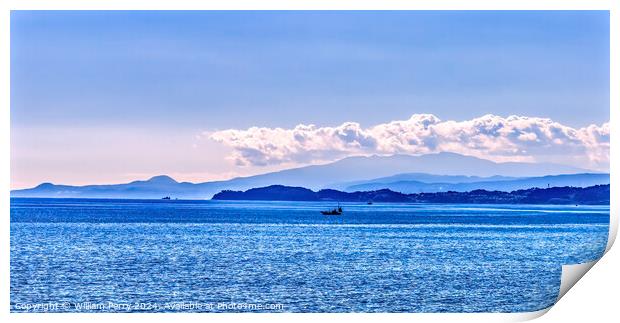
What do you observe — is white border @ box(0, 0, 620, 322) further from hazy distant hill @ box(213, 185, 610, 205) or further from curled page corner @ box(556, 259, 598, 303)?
hazy distant hill @ box(213, 185, 610, 205)

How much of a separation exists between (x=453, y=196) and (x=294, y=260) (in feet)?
104

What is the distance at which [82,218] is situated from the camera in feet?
166

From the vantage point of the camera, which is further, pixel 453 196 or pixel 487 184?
pixel 453 196

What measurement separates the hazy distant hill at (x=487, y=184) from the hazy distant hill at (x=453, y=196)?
0.41 meters

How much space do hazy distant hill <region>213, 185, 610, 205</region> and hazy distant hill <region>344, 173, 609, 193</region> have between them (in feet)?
1.34

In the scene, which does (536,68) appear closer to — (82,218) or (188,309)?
(188,309)

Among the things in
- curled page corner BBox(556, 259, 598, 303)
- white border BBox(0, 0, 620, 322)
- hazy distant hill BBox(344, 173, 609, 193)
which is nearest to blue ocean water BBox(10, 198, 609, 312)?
curled page corner BBox(556, 259, 598, 303)

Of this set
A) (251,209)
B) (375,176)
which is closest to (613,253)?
(375,176)

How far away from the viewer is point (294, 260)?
29609mm

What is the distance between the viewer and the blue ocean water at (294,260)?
2166 centimetres
